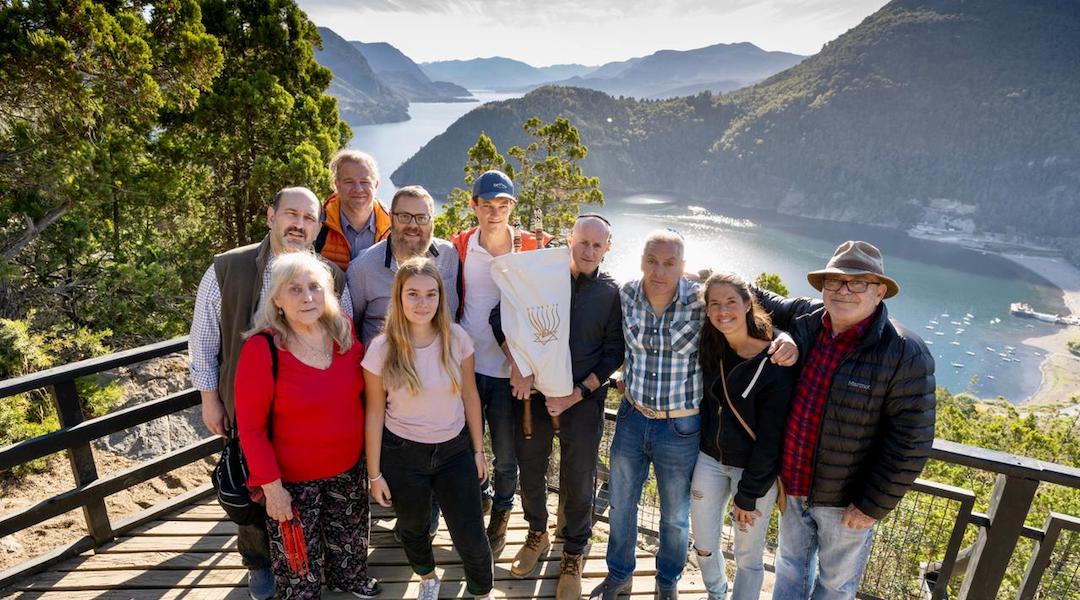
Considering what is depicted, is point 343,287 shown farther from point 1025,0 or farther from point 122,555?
point 1025,0

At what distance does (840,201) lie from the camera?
120 metres

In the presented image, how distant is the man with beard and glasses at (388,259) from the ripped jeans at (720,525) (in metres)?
1.32

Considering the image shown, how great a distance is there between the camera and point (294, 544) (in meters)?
2.29

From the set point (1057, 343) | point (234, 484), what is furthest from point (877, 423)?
point (1057, 343)

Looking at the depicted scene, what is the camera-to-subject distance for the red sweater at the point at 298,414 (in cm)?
210

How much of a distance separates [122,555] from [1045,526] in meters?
4.18

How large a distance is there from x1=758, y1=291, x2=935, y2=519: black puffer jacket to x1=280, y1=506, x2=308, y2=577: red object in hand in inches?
79.7

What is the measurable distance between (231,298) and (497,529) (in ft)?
5.71

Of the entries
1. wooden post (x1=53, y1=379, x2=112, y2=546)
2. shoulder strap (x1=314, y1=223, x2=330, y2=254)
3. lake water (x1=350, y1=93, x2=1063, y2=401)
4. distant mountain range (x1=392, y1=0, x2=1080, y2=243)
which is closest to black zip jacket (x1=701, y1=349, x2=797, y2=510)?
shoulder strap (x1=314, y1=223, x2=330, y2=254)

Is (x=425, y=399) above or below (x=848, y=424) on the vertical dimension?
below

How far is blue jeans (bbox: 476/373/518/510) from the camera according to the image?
8.77 ft

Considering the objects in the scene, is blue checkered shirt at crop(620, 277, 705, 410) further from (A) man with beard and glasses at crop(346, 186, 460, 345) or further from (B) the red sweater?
(B) the red sweater

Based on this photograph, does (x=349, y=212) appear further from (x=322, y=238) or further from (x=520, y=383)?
(x=520, y=383)

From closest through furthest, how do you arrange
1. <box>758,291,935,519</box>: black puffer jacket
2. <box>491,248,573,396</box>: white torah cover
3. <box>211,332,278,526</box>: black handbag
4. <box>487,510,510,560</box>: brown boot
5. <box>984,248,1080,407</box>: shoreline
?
<box>758,291,935,519</box>: black puffer jacket < <box>211,332,278,526</box>: black handbag < <box>491,248,573,396</box>: white torah cover < <box>487,510,510,560</box>: brown boot < <box>984,248,1080,407</box>: shoreline
